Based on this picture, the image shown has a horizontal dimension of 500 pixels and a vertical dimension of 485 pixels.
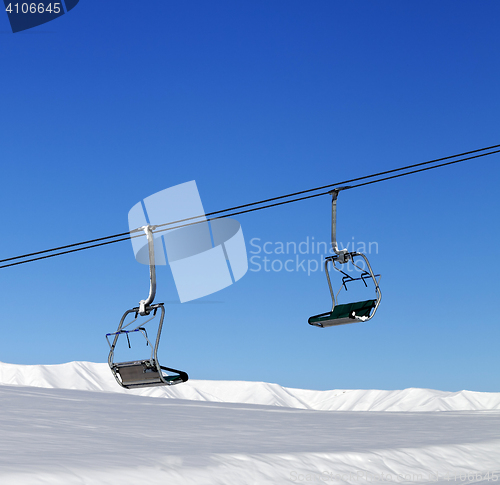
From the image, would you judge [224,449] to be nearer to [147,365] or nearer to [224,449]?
[224,449]

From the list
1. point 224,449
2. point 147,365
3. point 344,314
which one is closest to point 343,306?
point 344,314

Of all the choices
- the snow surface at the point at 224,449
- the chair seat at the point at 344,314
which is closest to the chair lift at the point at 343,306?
the chair seat at the point at 344,314

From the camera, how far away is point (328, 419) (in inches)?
1355

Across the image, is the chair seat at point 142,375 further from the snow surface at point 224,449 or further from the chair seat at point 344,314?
the snow surface at point 224,449

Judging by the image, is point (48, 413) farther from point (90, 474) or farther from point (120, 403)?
point (90, 474)

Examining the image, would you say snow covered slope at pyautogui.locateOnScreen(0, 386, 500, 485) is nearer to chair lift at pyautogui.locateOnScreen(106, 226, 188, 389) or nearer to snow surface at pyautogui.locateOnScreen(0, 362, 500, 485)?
snow surface at pyautogui.locateOnScreen(0, 362, 500, 485)

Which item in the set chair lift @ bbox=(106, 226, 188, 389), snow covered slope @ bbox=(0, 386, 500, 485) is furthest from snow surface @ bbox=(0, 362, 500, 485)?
chair lift @ bbox=(106, 226, 188, 389)

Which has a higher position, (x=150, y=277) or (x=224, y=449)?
(x=224, y=449)

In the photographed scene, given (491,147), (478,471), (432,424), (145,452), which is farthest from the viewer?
(432,424)

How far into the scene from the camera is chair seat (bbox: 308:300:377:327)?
857 centimetres

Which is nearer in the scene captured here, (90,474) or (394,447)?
(90,474)

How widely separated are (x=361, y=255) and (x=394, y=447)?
15.1 meters

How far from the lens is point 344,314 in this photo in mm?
8625

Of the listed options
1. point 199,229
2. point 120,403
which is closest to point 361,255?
point 199,229
